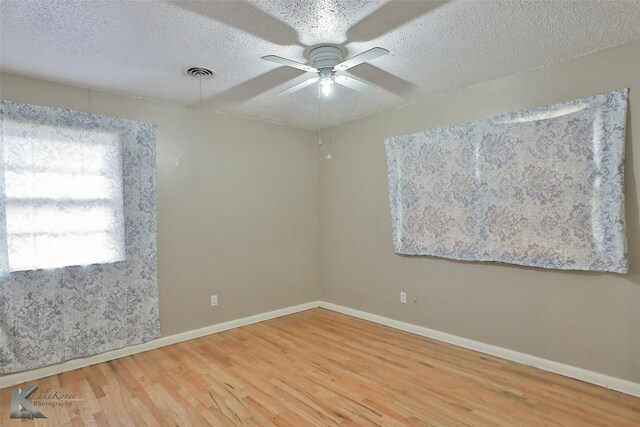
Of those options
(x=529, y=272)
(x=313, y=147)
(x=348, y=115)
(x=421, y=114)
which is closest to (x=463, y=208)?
(x=529, y=272)

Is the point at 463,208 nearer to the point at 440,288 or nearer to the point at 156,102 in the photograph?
the point at 440,288

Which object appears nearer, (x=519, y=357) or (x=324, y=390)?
(x=324, y=390)

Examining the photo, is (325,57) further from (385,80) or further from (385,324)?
(385,324)

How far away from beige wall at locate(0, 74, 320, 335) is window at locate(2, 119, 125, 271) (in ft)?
1.07

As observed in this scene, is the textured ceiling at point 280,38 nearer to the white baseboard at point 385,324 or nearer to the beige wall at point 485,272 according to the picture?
the beige wall at point 485,272

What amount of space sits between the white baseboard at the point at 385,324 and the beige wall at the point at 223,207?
0.30 feet

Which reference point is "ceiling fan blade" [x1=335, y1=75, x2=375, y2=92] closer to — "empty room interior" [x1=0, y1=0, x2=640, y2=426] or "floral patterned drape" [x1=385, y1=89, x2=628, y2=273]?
"empty room interior" [x1=0, y1=0, x2=640, y2=426]

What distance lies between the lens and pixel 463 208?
3.32 meters

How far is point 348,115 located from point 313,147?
832 millimetres

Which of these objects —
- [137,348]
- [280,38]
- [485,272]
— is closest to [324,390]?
[485,272]

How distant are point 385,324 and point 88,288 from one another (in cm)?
296

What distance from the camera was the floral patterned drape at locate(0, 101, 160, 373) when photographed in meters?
2.73

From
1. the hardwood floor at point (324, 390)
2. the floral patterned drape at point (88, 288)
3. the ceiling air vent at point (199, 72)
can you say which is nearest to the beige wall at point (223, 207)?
the floral patterned drape at point (88, 288)

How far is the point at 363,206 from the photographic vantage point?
430 cm
